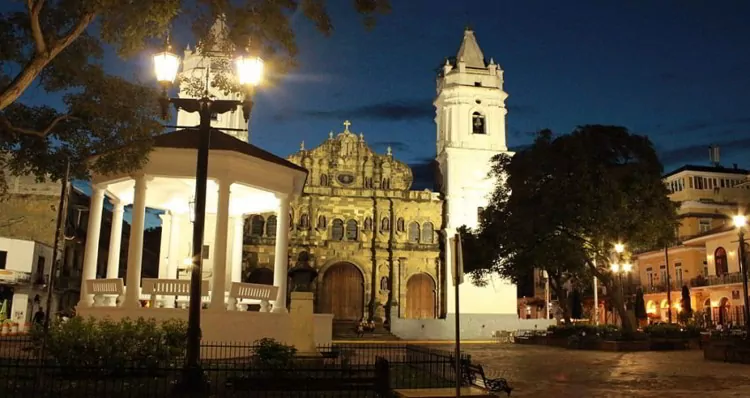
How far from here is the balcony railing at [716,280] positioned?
139 ft

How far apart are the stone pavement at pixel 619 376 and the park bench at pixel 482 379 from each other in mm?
479

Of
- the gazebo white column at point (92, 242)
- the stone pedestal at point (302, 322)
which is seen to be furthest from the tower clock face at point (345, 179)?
the stone pedestal at point (302, 322)

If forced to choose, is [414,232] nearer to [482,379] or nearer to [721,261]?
[721,261]

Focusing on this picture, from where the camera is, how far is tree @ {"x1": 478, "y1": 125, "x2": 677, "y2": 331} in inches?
1067

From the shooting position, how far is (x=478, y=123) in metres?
48.8

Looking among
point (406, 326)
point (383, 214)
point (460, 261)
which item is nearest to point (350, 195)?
point (383, 214)

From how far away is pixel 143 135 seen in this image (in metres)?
14.3

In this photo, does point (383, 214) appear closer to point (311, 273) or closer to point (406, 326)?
point (406, 326)

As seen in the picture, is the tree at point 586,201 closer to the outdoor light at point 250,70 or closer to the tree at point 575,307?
the tree at point 575,307

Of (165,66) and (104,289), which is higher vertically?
(165,66)

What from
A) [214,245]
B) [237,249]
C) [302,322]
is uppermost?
[237,249]

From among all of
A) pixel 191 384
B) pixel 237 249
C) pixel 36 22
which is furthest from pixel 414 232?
pixel 36 22

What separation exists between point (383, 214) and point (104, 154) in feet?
110

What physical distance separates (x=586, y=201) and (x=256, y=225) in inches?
982
